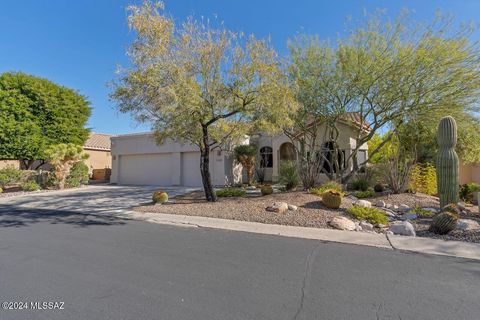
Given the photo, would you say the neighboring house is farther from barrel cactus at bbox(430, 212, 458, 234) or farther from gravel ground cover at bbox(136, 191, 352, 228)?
barrel cactus at bbox(430, 212, 458, 234)

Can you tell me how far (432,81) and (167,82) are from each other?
385 inches

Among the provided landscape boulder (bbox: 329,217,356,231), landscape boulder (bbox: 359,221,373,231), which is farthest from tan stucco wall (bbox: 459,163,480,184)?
landscape boulder (bbox: 329,217,356,231)

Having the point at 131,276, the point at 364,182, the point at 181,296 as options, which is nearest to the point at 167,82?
the point at 131,276

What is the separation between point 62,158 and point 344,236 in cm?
1810

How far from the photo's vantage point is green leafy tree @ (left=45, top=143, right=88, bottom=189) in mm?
18016

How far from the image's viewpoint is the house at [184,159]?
1944 centimetres

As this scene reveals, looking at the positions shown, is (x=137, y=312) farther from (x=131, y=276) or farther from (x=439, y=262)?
(x=439, y=262)

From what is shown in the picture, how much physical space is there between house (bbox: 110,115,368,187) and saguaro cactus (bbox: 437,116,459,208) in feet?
24.6

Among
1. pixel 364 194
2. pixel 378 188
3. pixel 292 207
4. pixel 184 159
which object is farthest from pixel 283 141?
pixel 292 207

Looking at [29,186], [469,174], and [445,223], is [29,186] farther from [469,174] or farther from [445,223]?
[469,174]

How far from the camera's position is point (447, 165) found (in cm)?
911

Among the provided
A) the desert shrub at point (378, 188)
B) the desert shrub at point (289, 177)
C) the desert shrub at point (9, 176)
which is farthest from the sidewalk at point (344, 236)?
the desert shrub at point (9, 176)

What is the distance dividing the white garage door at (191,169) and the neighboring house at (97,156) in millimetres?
10125

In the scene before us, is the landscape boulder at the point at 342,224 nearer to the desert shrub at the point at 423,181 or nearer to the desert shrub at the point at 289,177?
the desert shrub at the point at 289,177
